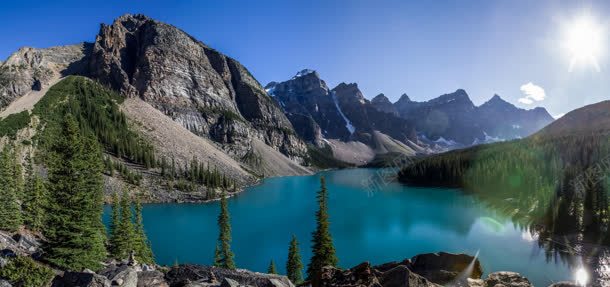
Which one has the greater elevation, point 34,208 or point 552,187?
point 552,187

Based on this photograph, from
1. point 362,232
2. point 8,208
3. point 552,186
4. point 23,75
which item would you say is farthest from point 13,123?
point 552,186

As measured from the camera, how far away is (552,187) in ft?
261

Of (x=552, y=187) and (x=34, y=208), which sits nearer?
(x=34, y=208)

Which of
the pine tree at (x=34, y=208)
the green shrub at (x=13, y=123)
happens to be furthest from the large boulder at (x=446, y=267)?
the green shrub at (x=13, y=123)

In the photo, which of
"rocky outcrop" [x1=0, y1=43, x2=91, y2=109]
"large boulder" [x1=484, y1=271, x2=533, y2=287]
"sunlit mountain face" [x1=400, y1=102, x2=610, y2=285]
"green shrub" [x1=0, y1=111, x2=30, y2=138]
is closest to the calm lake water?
"sunlit mountain face" [x1=400, y1=102, x2=610, y2=285]

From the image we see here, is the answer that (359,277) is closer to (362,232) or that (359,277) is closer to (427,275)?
(427,275)

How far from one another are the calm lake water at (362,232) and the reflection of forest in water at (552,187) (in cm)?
461

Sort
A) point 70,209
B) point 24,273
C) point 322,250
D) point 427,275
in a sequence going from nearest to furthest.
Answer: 1. point 24,273
2. point 427,275
3. point 70,209
4. point 322,250

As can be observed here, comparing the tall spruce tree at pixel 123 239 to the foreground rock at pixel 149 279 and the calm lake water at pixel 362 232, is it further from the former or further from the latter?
the foreground rock at pixel 149 279

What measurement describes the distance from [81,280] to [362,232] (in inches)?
2343

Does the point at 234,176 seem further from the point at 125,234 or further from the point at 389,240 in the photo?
the point at 125,234

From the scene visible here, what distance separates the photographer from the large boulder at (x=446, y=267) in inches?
584

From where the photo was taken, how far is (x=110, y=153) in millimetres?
131500

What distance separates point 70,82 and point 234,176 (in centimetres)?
9360
